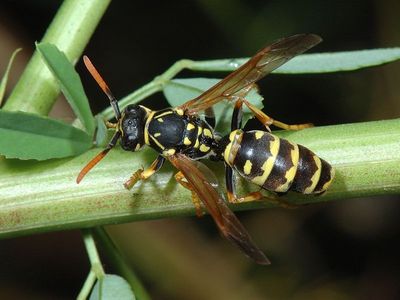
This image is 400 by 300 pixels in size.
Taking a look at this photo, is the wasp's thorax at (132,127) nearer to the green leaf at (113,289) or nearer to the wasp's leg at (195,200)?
the wasp's leg at (195,200)

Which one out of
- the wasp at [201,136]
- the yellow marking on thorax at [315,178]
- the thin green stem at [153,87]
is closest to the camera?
the yellow marking on thorax at [315,178]

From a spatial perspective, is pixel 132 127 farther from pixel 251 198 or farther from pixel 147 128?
pixel 251 198

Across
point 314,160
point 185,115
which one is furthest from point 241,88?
point 314,160

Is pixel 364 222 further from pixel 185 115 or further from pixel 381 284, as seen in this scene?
pixel 185 115

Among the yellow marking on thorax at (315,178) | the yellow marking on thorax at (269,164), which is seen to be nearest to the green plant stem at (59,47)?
the yellow marking on thorax at (269,164)

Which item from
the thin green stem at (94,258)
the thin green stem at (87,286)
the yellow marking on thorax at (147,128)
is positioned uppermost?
the yellow marking on thorax at (147,128)

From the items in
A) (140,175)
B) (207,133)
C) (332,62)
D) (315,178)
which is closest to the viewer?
(315,178)

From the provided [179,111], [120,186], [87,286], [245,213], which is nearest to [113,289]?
[87,286]
